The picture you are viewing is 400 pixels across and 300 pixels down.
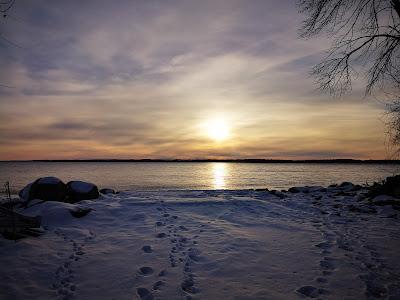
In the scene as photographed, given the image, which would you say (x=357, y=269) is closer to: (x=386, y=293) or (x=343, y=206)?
(x=386, y=293)

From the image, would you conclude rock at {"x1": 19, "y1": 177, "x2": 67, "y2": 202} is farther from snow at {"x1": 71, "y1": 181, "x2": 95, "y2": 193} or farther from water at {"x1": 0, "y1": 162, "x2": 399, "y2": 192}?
water at {"x1": 0, "y1": 162, "x2": 399, "y2": 192}

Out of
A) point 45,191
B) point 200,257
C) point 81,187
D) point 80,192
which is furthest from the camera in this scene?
point 81,187

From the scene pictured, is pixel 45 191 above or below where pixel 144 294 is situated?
above

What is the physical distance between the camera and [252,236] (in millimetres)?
8016

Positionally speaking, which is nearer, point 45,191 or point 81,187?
point 45,191

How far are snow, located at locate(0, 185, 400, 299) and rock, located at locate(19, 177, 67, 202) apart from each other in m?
2.78

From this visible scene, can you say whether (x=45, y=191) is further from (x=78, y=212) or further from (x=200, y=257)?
(x=200, y=257)

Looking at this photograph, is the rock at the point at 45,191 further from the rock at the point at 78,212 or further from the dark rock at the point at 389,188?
the dark rock at the point at 389,188

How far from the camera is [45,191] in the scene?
13188 mm

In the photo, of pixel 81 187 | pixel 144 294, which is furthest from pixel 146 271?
pixel 81 187

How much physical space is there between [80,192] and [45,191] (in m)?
1.55

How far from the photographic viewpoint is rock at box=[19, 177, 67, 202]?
1298 centimetres

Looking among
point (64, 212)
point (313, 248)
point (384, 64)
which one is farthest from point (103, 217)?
point (384, 64)

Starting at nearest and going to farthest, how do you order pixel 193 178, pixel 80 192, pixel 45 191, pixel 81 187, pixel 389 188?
pixel 45 191 < pixel 80 192 < pixel 81 187 < pixel 389 188 < pixel 193 178
